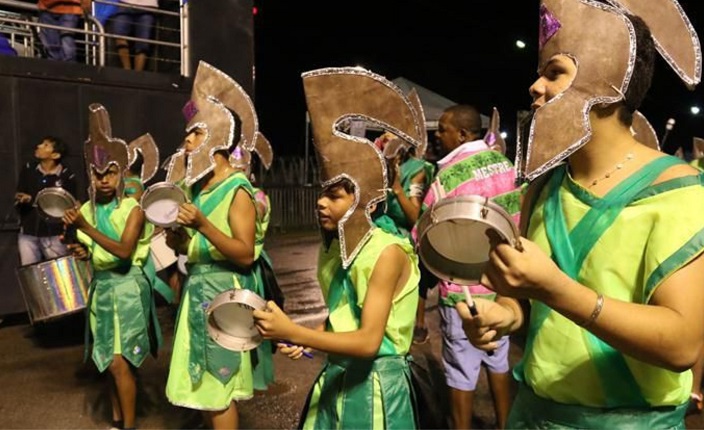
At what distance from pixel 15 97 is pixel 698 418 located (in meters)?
6.60

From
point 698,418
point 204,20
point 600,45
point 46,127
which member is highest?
point 600,45

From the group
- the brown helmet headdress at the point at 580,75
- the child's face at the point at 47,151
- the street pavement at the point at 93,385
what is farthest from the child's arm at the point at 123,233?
the brown helmet headdress at the point at 580,75

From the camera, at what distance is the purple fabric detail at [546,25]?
5.03 ft

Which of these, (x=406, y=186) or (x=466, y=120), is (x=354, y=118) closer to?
(x=466, y=120)

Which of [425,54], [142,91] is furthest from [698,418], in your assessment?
[425,54]

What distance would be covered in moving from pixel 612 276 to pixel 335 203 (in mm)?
1129

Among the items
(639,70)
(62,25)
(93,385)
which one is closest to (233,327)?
(639,70)

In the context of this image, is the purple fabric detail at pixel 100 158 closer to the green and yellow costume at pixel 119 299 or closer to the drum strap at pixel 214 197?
the green and yellow costume at pixel 119 299

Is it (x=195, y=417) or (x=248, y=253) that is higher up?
(x=248, y=253)

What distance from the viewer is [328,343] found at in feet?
6.75

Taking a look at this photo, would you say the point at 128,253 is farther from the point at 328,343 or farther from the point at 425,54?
the point at 425,54

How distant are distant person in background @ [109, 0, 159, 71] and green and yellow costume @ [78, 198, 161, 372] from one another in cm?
404

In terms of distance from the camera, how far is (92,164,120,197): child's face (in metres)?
3.94

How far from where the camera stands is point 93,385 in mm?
4809
